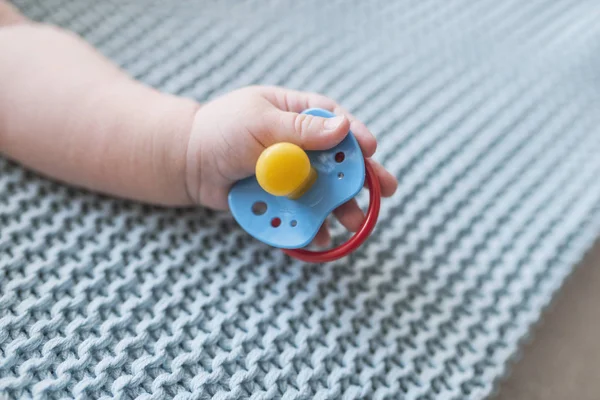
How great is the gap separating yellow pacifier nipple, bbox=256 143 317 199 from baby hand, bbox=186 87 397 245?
0.03 meters

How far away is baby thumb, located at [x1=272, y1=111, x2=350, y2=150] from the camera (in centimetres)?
47

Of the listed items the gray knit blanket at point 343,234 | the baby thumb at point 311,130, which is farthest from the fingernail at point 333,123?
the gray knit blanket at point 343,234

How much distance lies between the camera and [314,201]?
19.5 inches

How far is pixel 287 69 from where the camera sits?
2.37 feet

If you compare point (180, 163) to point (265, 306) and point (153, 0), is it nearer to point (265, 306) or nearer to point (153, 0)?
point (265, 306)

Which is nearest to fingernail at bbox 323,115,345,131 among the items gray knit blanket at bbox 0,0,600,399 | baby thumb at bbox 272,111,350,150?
baby thumb at bbox 272,111,350,150

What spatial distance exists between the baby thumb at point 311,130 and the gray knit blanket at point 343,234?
0.47ft

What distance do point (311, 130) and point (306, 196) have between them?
6 cm

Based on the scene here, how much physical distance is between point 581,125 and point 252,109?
48cm

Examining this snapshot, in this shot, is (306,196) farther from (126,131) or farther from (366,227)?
(126,131)

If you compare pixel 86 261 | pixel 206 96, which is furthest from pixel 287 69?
pixel 86 261

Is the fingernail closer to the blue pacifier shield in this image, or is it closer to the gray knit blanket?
the blue pacifier shield

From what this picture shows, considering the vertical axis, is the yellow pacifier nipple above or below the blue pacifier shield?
above

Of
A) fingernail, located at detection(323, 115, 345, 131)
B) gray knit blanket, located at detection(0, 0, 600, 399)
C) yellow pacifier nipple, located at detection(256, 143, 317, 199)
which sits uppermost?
fingernail, located at detection(323, 115, 345, 131)
